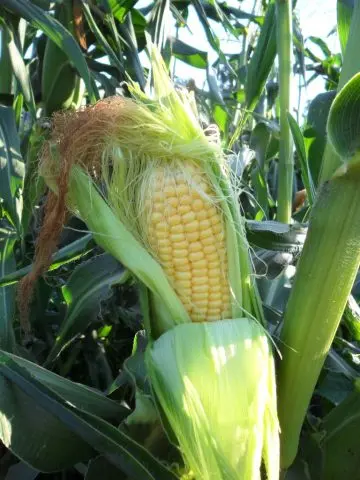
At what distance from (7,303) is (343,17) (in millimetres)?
928

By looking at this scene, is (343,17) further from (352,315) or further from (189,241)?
(189,241)

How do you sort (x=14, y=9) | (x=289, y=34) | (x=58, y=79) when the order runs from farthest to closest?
(x=58, y=79) < (x=14, y=9) < (x=289, y=34)

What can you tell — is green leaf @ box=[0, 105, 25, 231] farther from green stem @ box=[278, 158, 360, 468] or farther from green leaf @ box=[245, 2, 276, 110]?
green stem @ box=[278, 158, 360, 468]

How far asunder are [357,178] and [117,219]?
0.33m

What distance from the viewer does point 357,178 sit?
0.84 meters

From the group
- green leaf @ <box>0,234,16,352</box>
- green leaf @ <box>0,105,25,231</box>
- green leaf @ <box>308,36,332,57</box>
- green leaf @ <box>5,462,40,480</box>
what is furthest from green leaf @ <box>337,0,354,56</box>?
green leaf @ <box>308,36,332,57</box>

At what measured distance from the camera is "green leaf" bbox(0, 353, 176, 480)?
0.88 meters

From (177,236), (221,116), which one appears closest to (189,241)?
(177,236)

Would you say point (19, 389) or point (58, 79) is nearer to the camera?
point (19, 389)

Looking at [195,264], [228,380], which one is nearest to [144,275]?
[195,264]

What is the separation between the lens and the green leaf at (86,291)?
1296 millimetres

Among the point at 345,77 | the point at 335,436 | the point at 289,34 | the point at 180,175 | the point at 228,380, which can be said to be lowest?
the point at 335,436

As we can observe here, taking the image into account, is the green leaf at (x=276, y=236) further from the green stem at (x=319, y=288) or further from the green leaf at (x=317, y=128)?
the green leaf at (x=317, y=128)

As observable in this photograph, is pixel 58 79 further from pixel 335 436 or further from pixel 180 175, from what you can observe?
pixel 335 436
